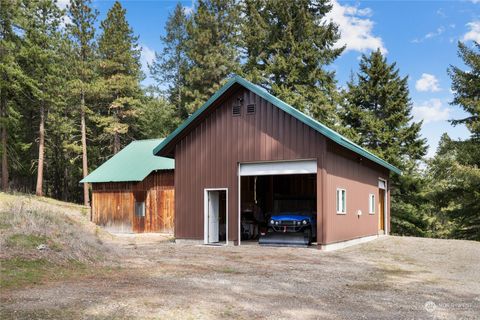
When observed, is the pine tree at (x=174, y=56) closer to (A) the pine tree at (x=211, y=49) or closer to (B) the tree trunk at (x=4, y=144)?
(A) the pine tree at (x=211, y=49)

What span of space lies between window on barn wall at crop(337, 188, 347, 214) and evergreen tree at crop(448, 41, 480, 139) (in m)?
12.3

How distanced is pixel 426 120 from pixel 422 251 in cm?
1867

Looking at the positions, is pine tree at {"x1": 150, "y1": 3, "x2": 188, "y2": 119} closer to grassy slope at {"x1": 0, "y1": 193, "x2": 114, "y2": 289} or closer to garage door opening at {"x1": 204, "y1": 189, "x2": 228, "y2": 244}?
garage door opening at {"x1": 204, "y1": 189, "x2": 228, "y2": 244}

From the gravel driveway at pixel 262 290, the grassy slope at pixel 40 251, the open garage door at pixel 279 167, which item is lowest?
the gravel driveway at pixel 262 290

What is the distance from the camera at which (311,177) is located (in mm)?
22203

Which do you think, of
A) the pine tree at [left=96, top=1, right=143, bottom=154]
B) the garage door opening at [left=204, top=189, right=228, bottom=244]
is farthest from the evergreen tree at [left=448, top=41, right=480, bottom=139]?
the pine tree at [left=96, top=1, right=143, bottom=154]

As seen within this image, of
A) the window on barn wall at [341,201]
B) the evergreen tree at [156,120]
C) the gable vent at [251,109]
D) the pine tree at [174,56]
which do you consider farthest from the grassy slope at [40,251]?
the pine tree at [174,56]

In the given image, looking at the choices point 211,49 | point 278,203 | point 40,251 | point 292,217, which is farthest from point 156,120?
point 40,251

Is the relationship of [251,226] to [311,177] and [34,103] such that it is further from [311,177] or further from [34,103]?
[34,103]

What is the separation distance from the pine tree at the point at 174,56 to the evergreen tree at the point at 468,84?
27511 mm

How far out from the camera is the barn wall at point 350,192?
1622cm

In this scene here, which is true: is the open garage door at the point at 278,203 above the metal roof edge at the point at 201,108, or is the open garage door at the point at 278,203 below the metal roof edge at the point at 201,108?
below

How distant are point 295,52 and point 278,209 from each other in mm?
19177

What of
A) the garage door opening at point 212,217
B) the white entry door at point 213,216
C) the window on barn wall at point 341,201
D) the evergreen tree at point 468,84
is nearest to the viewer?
the window on barn wall at point 341,201
